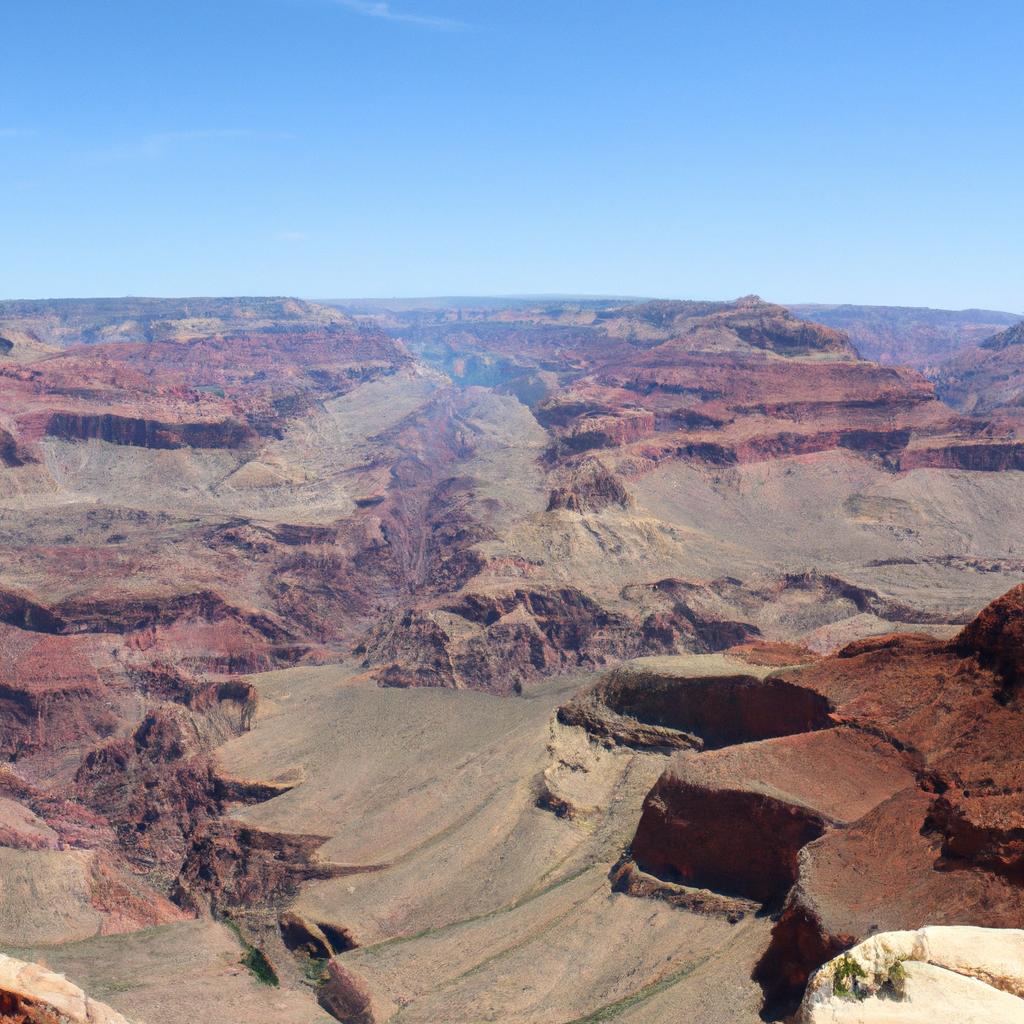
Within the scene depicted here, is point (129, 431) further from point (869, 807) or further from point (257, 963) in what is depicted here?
point (869, 807)

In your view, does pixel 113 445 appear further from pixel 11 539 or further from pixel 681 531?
pixel 681 531

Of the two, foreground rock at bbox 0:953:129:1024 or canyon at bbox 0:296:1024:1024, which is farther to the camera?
canyon at bbox 0:296:1024:1024

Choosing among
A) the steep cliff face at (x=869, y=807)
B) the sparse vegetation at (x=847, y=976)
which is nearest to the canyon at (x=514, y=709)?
the steep cliff face at (x=869, y=807)

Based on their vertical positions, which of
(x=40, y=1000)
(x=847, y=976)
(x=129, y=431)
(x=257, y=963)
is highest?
(x=847, y=976)

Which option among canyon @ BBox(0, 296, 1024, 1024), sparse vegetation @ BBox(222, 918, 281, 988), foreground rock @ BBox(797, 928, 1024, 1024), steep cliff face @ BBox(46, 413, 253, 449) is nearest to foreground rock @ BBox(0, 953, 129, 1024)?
canyon @ BBox(0, 296, 1024, 1024)

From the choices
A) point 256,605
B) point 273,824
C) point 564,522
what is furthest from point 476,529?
point 273,824

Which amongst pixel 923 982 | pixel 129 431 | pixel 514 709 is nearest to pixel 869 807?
pixel 923 982

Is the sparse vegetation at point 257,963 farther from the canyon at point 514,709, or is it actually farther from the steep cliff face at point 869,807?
the steep cliff face at point 869,807

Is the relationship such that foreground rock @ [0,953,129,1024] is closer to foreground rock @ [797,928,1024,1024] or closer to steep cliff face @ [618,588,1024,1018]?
foreground rock @ [797,928,1024,1024]
